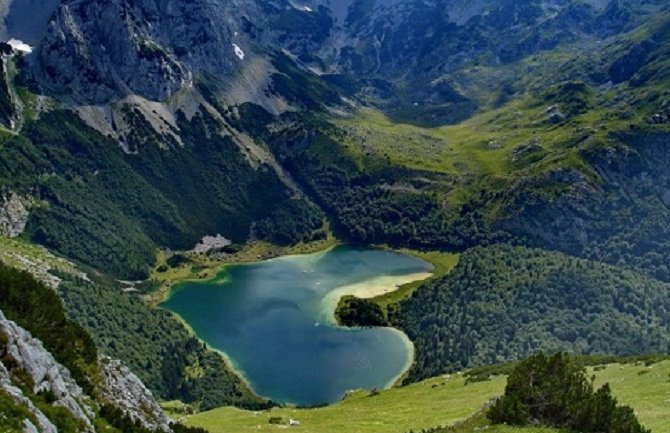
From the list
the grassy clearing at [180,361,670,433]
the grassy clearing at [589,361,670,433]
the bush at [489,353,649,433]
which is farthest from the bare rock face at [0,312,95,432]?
the grassy clearing at [589,361,670,433]

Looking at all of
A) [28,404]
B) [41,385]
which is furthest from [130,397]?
[28,404]

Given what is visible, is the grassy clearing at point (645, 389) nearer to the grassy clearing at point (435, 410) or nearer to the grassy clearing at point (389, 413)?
the grassy clearing at point (435, 410)

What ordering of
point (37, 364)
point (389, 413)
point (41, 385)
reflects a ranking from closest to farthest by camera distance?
point (41, 385) < point (37, 364) < point (389, 413)

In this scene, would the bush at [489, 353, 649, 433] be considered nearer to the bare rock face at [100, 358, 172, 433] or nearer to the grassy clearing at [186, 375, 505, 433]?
the grassy clearing at [186, 375, 505, 433]

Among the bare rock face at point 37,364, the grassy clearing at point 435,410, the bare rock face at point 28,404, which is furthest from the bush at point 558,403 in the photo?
the bare rock face at point 28,404

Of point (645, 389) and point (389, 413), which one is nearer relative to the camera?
point (645, 389)

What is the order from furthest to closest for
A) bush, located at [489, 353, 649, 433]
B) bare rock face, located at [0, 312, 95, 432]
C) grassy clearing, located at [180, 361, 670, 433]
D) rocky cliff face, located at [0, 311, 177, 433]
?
grassy clearing, located at [180, 361, 670, 433] → bush, located at [489, 353, 649, 433] → bare rock face, located at [0, 312, 95, 432] → rocky cliff face, located at [0, 311, 177, 433]

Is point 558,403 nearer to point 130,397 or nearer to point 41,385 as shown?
point 130,397

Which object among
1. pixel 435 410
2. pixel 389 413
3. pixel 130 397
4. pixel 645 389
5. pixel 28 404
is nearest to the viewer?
pixel 28 404
